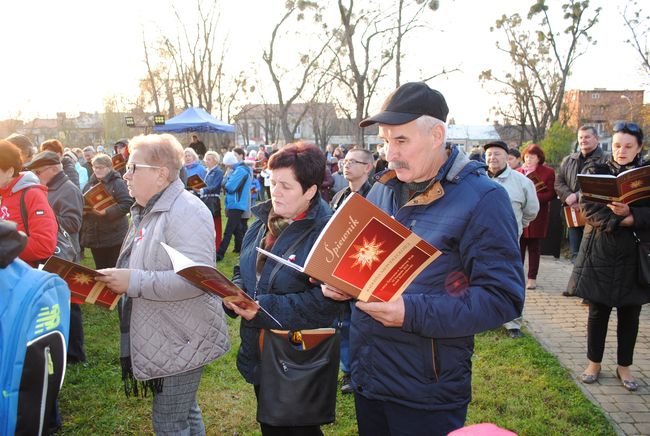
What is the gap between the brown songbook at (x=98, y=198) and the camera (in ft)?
19.1

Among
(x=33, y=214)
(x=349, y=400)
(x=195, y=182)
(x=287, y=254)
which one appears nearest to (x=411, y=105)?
(x=287, y=254)

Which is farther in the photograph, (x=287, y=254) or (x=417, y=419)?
(x=287, y=254)

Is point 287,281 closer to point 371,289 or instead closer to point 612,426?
point 371,289

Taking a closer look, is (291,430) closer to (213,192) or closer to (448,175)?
(448,175)

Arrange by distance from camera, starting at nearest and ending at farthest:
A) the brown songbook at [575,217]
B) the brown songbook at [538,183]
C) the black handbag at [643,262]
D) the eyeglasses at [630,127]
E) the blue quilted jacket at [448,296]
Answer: the blue quilted jacket at [448,296] < the black handbag at [643,262] < the eyeglasses at [630,127] < the brown songbook at [575,217] < the brown songbook at [538,183]

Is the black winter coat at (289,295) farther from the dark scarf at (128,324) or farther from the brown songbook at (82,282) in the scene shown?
the brown songbook at (82,282)

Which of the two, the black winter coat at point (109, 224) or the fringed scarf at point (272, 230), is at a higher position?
the fringed scarf at point (272, 230)

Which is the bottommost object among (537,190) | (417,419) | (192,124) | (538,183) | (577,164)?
(417,419)

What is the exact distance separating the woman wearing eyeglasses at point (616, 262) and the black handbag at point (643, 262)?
3 cm

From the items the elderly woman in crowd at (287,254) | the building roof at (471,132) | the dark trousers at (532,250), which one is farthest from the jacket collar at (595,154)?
the building roof at (471,132)

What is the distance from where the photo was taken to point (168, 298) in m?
2.55

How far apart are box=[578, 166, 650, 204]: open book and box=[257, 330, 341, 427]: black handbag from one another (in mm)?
2784

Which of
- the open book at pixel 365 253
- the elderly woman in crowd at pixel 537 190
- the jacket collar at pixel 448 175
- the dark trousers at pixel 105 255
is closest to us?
the open book at pixel 365 253

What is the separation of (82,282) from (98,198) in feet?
11.9
